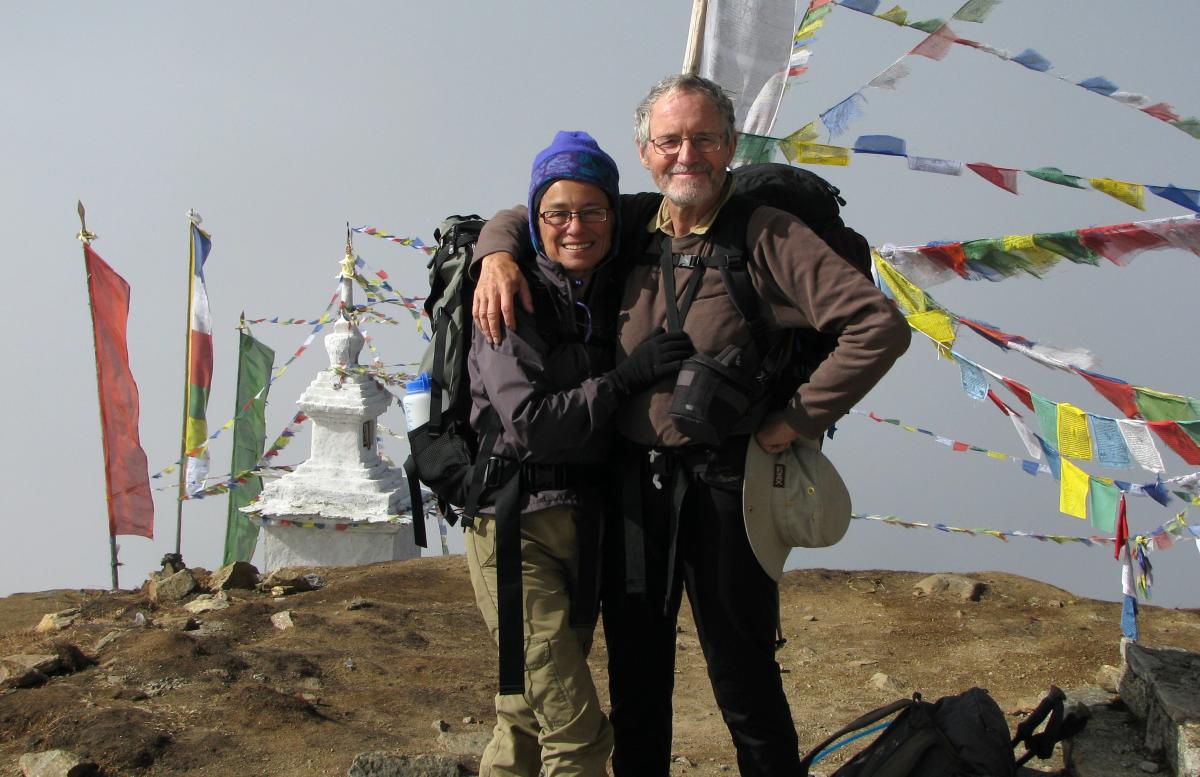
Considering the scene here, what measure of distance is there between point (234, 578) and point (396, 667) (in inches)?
104

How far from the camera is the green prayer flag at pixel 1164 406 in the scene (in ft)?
14.4

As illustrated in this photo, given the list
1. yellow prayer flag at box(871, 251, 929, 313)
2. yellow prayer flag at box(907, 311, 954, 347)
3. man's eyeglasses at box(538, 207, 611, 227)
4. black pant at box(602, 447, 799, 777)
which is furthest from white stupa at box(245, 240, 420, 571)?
man's eyeglasses at box(538, 207, 611, 227)

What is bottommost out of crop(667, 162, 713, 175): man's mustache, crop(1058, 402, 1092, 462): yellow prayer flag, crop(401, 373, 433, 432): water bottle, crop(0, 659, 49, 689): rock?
crop(0, 659, 49, 689): rock

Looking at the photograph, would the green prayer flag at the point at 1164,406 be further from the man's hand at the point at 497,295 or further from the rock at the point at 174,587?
the rock at the point at 174,587

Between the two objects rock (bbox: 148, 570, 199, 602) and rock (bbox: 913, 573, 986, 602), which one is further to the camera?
rock (bbox: 148, 570, 199, 602)

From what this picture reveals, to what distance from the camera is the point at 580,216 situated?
9.15ft

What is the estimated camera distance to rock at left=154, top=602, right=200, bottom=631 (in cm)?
671

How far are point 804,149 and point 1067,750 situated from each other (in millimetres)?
2935

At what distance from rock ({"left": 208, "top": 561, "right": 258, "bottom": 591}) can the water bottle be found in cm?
573

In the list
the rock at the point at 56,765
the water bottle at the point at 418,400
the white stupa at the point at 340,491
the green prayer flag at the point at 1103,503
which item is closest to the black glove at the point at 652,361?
the water bottle at the point at 418,400

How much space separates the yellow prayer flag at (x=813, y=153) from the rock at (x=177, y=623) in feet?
16.0

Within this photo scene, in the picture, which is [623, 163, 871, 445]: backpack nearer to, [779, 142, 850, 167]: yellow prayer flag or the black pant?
the black pant

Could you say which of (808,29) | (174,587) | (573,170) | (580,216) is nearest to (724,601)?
(580,216)

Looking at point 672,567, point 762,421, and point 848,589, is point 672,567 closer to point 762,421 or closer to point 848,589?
point 762,421
